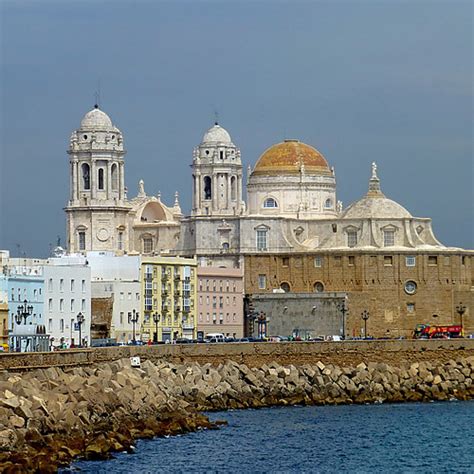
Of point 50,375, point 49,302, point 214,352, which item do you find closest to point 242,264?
point 49,302

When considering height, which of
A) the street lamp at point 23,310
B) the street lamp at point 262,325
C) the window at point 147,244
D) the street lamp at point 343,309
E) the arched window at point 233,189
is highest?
the arched window at point 233,189

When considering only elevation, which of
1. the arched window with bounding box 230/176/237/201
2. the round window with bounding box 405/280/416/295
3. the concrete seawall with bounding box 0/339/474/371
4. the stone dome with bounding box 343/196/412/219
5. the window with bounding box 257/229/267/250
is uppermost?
the arched window with bounding box 230/176/237/201

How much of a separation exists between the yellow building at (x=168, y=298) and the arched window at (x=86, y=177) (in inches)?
431

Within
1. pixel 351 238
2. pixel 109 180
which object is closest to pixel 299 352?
pixel 109 180

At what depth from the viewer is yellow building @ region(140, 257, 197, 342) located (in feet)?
336

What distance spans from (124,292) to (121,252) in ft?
39.1

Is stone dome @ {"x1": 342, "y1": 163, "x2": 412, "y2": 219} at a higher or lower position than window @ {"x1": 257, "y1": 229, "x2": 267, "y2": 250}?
higher

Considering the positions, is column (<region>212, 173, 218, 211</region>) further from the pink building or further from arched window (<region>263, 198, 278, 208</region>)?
the pink building

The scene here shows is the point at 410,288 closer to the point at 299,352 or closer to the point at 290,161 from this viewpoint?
the point at 290,161

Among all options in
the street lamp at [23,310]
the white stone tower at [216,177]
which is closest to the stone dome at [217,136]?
the white stone tower at [216,177]

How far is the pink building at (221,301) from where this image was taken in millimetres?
108125

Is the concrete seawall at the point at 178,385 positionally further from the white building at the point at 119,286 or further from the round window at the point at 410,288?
the round window at the point at 410,288

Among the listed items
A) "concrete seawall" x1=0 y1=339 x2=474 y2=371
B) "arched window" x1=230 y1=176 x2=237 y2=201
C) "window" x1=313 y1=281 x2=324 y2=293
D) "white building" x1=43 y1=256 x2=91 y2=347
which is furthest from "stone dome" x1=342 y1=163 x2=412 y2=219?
"concrete seawall" x1=0 y1=339 x2=474 y2=371

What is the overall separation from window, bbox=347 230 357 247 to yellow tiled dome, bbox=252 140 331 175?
7.24m
